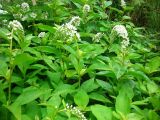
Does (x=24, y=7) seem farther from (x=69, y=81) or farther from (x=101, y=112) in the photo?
(x=101, y=112)

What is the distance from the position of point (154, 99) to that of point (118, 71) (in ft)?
0.89

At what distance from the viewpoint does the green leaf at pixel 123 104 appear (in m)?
1.73

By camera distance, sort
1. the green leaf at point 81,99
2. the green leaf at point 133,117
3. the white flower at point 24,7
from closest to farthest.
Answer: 1. the green leaf at point 133,117
2. the green leaf at point 81,99
3. the white flower at point 24,7

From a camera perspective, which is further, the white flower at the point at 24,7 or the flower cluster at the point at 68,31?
the white flower at the point at 24,7

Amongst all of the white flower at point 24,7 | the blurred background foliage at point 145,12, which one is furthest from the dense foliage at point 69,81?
the blurred background foliage at point 145,12

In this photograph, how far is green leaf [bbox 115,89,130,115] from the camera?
68.3 inches

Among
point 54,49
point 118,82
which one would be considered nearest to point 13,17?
point 54,49

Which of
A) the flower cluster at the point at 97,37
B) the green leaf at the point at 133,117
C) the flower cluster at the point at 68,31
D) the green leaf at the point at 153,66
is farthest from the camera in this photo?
the flower cluster at the point at 97,37

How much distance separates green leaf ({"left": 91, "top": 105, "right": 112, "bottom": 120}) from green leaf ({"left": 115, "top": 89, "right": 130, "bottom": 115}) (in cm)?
5

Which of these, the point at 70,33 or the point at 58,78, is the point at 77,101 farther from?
the point at 70,33

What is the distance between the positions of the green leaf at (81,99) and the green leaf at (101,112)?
0.10m

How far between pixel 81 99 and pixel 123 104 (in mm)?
231

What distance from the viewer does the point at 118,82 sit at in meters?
2.08

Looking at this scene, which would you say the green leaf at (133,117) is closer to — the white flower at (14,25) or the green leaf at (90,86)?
the green leaf at (90,86)
